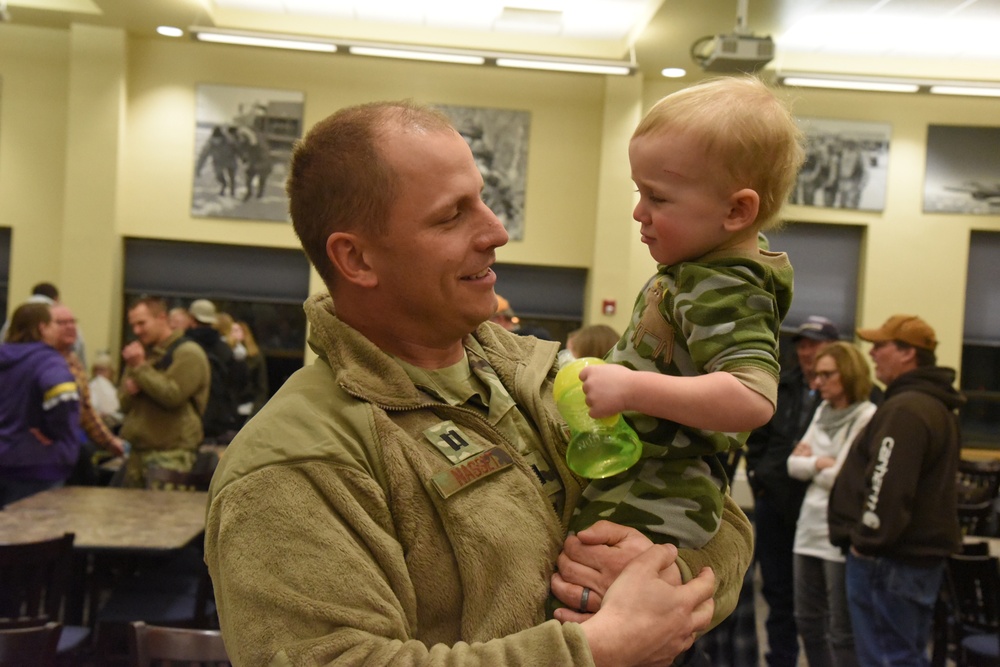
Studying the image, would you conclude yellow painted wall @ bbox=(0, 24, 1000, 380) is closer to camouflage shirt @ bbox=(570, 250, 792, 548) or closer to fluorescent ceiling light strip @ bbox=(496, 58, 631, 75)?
fluorescent ceiling light strip @ bbox=(496, 58, 631, 75)

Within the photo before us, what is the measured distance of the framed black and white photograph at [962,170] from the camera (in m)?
9.55

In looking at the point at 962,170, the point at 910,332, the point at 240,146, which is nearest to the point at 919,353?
the point at 910,332

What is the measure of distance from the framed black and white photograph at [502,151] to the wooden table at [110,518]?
5520 millimetres

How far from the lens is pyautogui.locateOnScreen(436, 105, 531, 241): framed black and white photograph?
31.7 ft

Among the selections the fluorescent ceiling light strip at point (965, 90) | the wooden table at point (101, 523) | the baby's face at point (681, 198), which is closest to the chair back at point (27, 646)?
the wooden table at point (101, 523)

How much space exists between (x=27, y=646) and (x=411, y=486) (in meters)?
1.82

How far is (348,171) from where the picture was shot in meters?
1.36

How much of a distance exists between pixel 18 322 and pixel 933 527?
4552 millimetres

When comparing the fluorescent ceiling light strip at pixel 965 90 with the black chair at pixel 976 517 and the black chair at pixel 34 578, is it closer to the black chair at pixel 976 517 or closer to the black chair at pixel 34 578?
the black chair at pixel 976 517

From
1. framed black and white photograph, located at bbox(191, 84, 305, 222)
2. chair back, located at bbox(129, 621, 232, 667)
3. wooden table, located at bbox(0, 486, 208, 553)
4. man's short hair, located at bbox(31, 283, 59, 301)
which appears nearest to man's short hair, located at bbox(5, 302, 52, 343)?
wooden table, located at bbox(0, 486, 208, 553)

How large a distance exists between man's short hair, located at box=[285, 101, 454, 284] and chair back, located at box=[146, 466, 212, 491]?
3857 millimetres

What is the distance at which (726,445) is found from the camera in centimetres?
A: 144

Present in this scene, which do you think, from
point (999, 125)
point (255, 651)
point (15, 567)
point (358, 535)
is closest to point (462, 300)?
point (358, 535)

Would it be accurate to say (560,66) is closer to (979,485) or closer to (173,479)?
(979,485)
